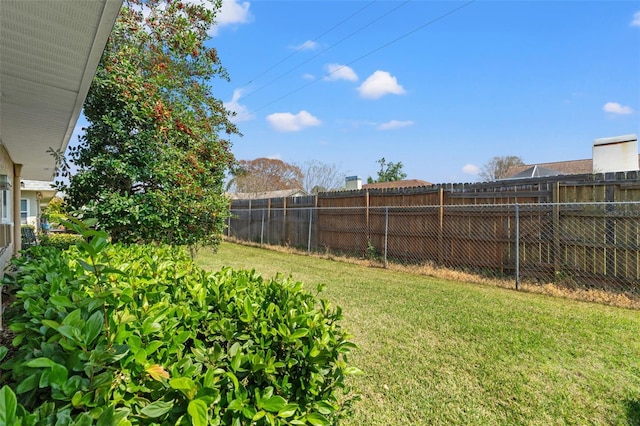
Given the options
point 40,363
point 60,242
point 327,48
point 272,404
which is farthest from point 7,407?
point 327,48

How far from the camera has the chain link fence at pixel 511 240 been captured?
5738 mm

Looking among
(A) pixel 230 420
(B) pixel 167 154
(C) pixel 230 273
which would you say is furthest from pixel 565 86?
(A) pixel 230 420

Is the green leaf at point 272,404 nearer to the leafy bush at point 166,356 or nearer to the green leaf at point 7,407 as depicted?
the leafy bush at point 166,356

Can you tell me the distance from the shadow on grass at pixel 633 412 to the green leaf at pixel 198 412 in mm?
3017

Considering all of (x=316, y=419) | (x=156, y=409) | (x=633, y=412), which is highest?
(x=156, y=409)

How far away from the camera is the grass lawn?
254 cm

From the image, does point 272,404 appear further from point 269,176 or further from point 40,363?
point 269,176

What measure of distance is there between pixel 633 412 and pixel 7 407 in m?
3.66

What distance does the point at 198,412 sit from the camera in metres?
1.03

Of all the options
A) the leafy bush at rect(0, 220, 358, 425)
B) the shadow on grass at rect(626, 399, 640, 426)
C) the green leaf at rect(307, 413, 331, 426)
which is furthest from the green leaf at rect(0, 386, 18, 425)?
the shadow on grass at rect(626, 399, 640, 426)

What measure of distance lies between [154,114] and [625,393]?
6.05 meters

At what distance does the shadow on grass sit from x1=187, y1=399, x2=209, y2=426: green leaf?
3.02 meters

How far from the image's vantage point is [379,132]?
22156mm

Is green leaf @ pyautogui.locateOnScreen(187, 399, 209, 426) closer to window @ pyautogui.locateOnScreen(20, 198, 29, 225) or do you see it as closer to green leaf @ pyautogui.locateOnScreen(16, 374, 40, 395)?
green leaf @ pyautogui.locateOnScreen(16, 374, 40, 395)
